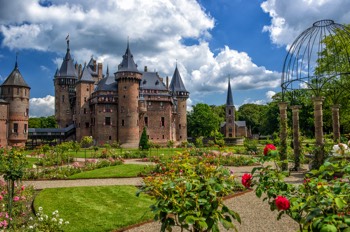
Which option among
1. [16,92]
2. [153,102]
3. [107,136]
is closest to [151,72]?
[153,102]

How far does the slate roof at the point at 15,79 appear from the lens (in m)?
42.3

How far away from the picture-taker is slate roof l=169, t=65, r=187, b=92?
195 feet

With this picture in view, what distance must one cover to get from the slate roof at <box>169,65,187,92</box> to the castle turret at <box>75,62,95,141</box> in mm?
16160

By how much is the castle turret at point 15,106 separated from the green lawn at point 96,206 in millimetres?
34348

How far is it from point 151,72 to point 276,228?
176 ft

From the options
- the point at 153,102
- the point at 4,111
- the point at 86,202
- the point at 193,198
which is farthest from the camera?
the point at 153,102

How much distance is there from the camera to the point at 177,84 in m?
60.1

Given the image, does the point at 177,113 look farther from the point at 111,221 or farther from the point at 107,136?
the point at 111,221

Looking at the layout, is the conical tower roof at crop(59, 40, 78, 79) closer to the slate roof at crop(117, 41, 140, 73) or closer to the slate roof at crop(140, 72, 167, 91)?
the slate roof at crop(117, 41, 140, 73)

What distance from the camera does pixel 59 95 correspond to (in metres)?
56.6

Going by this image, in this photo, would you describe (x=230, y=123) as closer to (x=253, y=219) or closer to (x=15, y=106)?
(x=15, y=106)

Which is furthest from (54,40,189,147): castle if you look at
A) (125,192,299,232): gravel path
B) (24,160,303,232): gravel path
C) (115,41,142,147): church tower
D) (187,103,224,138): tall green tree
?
(125,192,299,232): gravel path

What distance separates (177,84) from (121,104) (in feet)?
50.2

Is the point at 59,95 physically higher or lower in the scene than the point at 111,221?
higher
